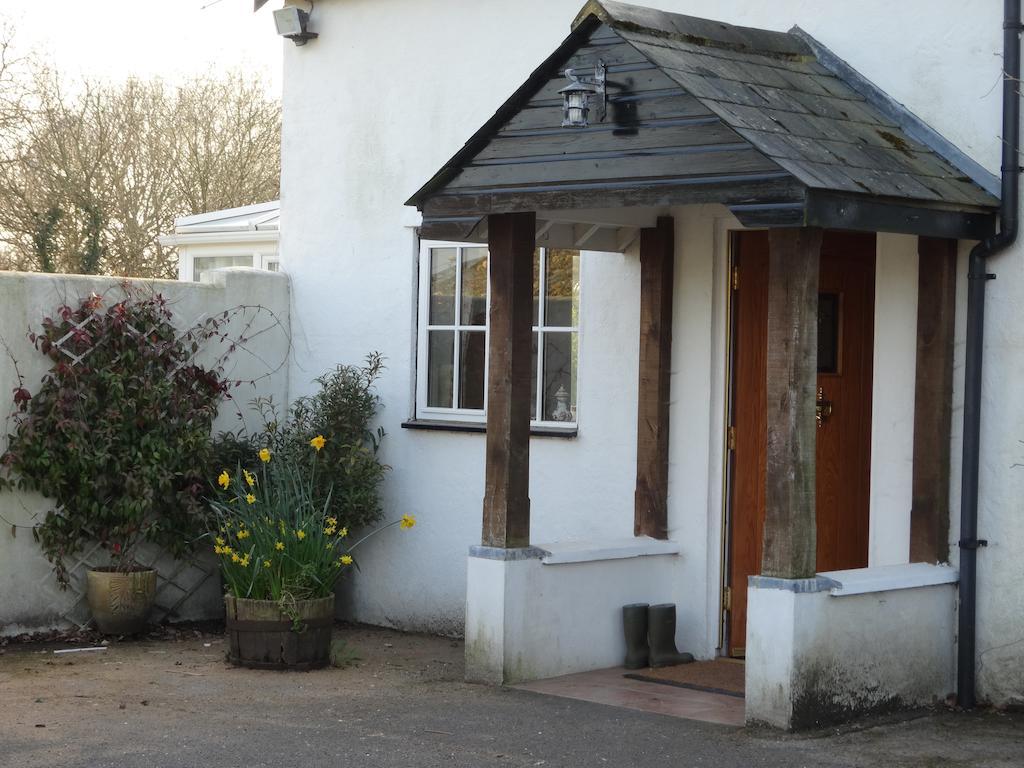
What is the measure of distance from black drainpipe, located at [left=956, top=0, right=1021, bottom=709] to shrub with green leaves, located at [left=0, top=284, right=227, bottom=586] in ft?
15.0

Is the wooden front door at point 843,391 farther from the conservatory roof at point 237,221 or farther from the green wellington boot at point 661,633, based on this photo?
the conservatory roof at point 237,221

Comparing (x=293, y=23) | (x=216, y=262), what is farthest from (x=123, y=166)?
(x=293, y=23)

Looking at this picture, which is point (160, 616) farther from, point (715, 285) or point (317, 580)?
point (715, 285)

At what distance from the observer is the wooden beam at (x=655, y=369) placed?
8.37 m

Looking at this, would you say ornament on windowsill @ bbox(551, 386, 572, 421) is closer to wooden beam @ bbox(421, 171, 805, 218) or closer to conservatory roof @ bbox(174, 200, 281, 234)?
wooden beam @ bbox(421, 171, 805, 218)

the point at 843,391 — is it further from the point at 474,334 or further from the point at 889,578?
the point at 474,334

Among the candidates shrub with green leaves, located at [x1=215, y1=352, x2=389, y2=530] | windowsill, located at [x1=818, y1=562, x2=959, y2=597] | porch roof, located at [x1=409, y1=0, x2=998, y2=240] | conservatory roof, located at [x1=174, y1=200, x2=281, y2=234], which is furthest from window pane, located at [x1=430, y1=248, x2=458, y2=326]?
conservatory roof, located at [x1=174, y1=200, x2=281, y2=234]

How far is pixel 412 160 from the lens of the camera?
9.91m

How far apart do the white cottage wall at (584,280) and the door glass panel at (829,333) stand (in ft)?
1.80

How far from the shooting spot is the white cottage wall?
285 inches

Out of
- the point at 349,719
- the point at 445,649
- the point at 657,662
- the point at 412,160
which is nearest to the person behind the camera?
the point at 349,719

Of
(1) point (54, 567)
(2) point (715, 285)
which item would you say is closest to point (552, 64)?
(2) point (715, 285)

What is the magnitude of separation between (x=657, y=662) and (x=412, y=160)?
147 inches

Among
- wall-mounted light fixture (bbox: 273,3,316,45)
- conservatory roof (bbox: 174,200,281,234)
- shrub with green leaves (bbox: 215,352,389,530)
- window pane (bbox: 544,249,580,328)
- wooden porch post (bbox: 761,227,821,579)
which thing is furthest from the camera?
conservatory roof (bbox: 174,200,281,234)
